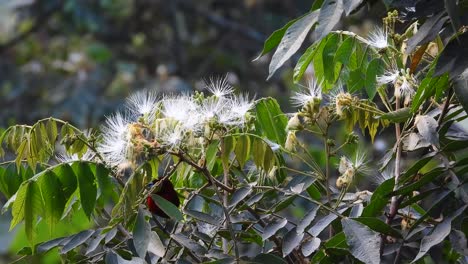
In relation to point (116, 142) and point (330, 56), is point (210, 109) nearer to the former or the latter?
point (116, 142)

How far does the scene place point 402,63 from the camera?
4.92 feet

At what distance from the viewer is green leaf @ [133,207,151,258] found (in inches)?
51.8

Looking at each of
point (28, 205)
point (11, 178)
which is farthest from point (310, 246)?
point (11, 178)

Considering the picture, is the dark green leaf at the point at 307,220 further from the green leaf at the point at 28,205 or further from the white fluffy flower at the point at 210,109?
the green leaf at the point at 28,205

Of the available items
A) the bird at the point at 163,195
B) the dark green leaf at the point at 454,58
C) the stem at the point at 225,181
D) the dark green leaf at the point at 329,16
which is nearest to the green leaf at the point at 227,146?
the stem at the point at 225,181

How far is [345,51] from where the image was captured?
1.53m

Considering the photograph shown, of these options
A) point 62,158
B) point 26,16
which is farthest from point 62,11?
point 62,158

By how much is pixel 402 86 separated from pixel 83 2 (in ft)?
15.4

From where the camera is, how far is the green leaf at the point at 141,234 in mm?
1314

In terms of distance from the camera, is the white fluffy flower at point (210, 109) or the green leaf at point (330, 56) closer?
the white fluffy flower at point (210, 109)

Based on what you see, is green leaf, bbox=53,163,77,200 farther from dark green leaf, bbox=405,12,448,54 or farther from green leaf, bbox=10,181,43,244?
dark green leaf, bbox=405,12,448,54

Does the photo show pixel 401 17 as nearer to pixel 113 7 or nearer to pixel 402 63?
pixel 402 63

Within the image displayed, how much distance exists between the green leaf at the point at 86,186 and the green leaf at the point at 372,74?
0.46 meters

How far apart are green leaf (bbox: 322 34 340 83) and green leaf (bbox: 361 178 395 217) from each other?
26 cm
